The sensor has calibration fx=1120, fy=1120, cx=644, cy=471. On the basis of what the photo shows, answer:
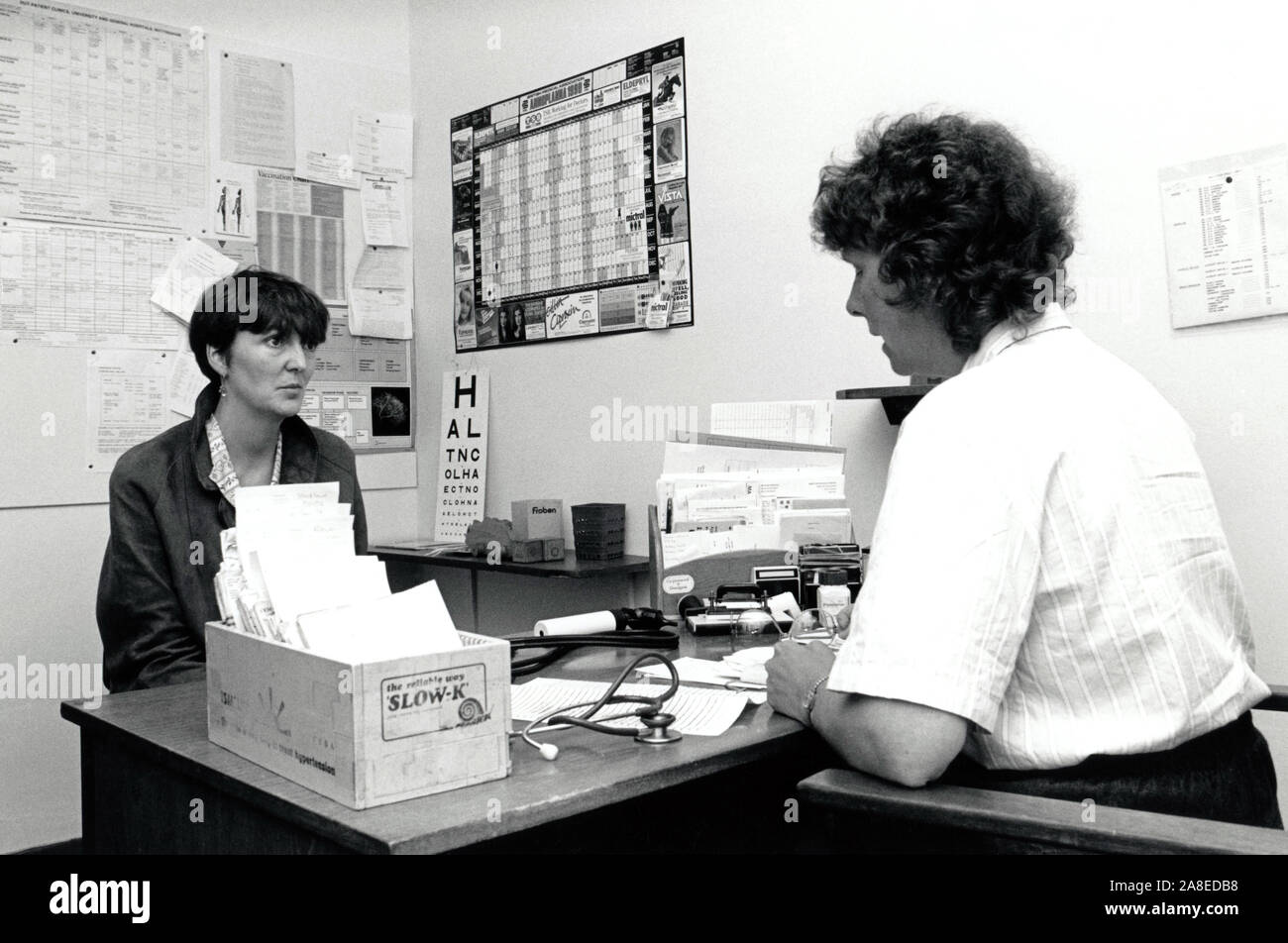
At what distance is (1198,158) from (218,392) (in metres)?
2.09

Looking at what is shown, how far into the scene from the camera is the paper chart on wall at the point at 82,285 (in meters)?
3.06

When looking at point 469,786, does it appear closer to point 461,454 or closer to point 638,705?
point 638,705

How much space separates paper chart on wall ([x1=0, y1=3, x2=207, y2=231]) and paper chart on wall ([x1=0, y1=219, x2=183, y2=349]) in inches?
2.0

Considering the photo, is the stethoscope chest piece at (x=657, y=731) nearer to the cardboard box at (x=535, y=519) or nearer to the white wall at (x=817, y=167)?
the white wall at (x=817, y=167)

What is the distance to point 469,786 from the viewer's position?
3.80 ft

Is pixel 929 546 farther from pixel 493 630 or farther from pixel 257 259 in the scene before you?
pixel 257 259

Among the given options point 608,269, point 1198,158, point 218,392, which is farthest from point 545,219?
point 1198,158

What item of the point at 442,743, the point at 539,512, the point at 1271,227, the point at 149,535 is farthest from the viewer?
the point at 539,512

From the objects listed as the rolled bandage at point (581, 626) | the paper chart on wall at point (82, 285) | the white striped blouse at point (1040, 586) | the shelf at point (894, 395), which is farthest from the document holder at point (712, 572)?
the paper chart on wall at point (82, 285)

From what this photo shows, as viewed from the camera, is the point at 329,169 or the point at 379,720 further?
the point at 329,169

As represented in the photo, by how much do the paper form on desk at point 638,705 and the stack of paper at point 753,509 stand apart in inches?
24.6

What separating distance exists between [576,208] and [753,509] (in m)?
1.45

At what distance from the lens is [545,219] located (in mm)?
3451

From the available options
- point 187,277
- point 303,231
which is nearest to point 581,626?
point 187,277
